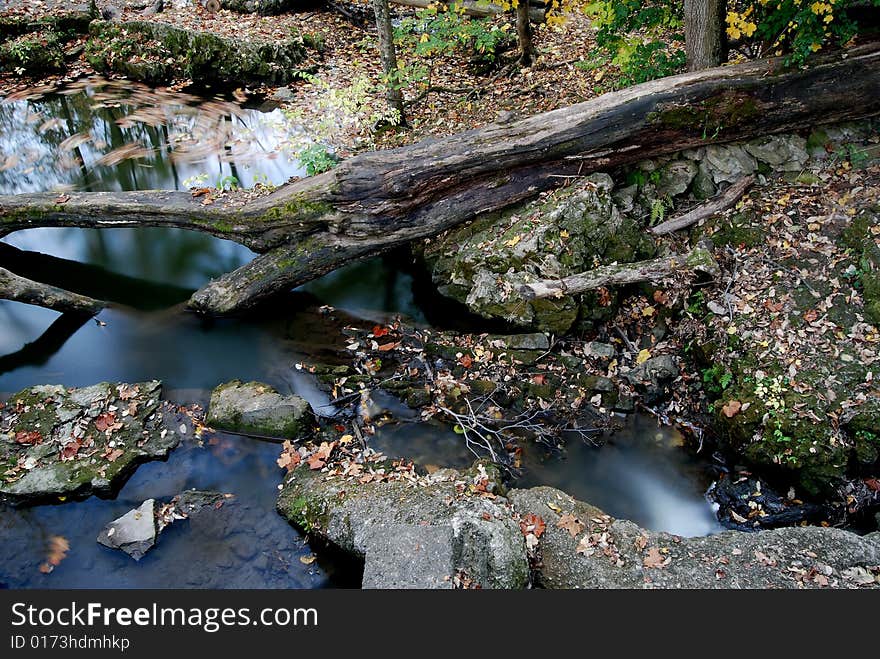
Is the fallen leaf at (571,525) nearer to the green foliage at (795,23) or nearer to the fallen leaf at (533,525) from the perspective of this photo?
the fallen leaf at (533,525)

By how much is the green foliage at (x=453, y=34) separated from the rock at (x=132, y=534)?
8.87 metres

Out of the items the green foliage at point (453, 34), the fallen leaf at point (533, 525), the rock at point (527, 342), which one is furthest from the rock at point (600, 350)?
the green foliage at point (453, 34)

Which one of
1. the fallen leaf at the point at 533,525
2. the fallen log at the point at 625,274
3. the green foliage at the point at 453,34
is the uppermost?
the green foliage at the point at 453,34

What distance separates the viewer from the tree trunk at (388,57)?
9.73 meters

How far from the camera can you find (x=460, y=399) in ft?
22.9

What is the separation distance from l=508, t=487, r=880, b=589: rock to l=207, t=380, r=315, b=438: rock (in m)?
2.83

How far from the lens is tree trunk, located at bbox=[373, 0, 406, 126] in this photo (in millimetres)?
9727

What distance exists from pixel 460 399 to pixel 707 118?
5115 mm

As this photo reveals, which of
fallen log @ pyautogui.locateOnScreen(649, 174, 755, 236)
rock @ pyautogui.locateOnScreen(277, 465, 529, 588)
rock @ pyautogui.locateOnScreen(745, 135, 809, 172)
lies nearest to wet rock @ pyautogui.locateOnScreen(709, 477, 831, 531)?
rock @ pyautogui.locateOnScreen(277, 465, 529, 588)

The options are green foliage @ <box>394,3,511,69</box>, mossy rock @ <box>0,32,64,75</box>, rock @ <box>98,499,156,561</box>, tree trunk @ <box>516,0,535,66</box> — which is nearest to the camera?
rock @ <box>98,499,156,561</box>

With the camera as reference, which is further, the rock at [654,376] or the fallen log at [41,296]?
the fallen log at [41,296]

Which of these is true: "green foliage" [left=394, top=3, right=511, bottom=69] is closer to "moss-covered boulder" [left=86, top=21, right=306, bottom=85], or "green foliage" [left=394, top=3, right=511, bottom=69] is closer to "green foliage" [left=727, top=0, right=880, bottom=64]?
"moss-covered boulder" [left=86, top=21, right=306, bottom=85]

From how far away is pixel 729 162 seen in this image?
26.2 feet

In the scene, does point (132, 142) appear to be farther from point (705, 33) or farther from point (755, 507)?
point (755, 507)
